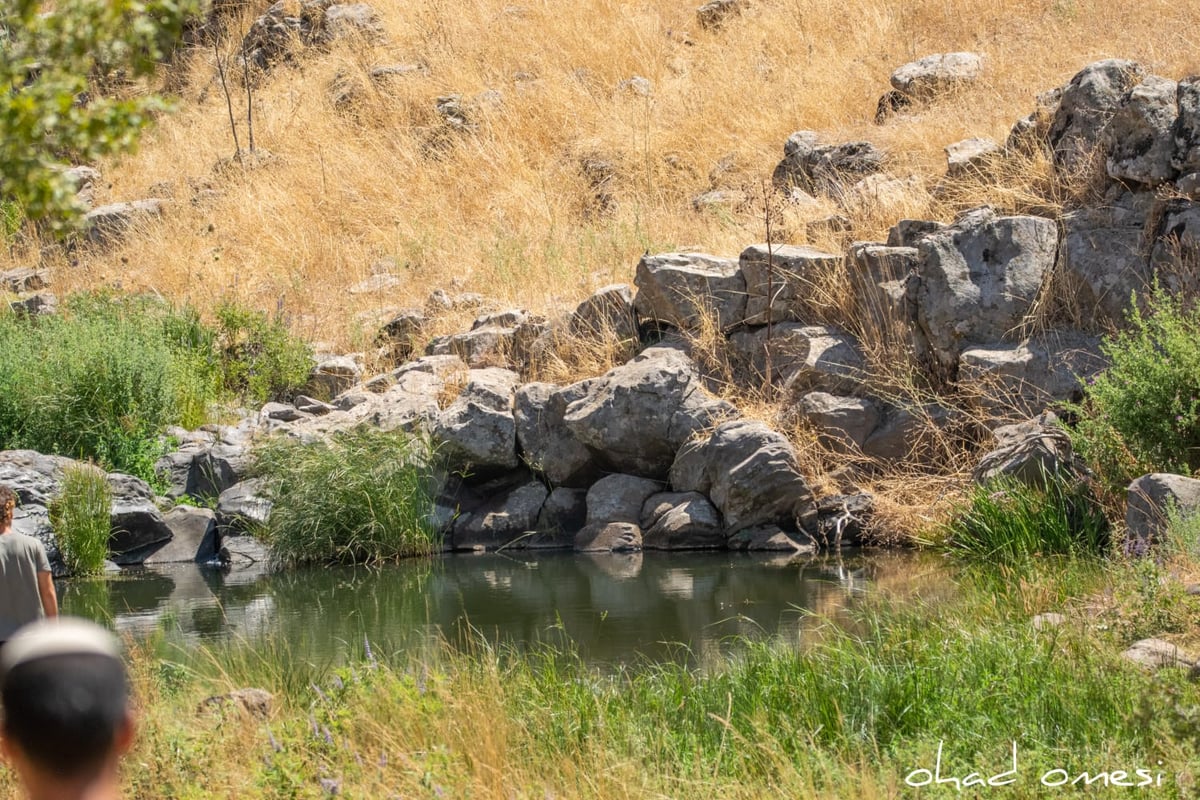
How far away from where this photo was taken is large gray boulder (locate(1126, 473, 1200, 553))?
24.8 ft

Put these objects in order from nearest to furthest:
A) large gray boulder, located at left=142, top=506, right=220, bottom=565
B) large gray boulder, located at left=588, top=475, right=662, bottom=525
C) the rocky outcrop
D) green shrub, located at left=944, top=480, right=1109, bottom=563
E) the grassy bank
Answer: the grassy bank < green shrub, located at left=944, top=480, right=1109, bottom=563 < large gray boulder, located at left=588, top=475, right=662, bottom=525 < large gray boulder, located at left=142, top=506, right=220, bottom=565 < the rocky outcrop

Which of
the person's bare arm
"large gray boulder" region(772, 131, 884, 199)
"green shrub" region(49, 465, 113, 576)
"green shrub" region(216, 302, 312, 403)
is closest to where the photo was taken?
the person's bare arm

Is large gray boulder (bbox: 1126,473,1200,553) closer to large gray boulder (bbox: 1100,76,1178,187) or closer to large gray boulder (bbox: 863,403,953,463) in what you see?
large gray boulder (bbox: 863,403,953,463)

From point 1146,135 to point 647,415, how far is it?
528 centimetres

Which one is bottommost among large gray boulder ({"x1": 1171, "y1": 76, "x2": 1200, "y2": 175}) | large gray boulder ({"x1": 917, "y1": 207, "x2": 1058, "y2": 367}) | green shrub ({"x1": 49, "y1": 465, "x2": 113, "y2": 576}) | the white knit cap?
green shrub ({"x1": 49, "y1": 465, "x2": 113, "y2": 576})

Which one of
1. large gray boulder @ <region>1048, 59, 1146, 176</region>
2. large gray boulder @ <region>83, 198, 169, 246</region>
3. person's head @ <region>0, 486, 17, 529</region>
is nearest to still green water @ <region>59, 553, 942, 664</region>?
person's head @ <region>0, 486, 17, 529</region>

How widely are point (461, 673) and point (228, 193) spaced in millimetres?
18469

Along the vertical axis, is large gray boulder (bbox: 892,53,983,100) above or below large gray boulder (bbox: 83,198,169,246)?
above

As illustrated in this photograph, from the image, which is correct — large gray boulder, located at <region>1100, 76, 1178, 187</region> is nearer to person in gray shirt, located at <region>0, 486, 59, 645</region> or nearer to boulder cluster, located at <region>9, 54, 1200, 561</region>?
boulder cluster, located at <region>9, 54, 1200, 561</region>

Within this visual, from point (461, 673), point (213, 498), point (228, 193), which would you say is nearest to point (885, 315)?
point (213, 498)

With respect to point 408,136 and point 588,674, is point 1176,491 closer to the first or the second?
point 588,674

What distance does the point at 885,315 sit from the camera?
527 inches

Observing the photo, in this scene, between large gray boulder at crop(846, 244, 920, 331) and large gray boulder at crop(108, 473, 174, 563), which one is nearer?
large gray boulder at crop(846, 244, 920, 331)

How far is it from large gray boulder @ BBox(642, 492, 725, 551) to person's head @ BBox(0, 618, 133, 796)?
37.0ft
